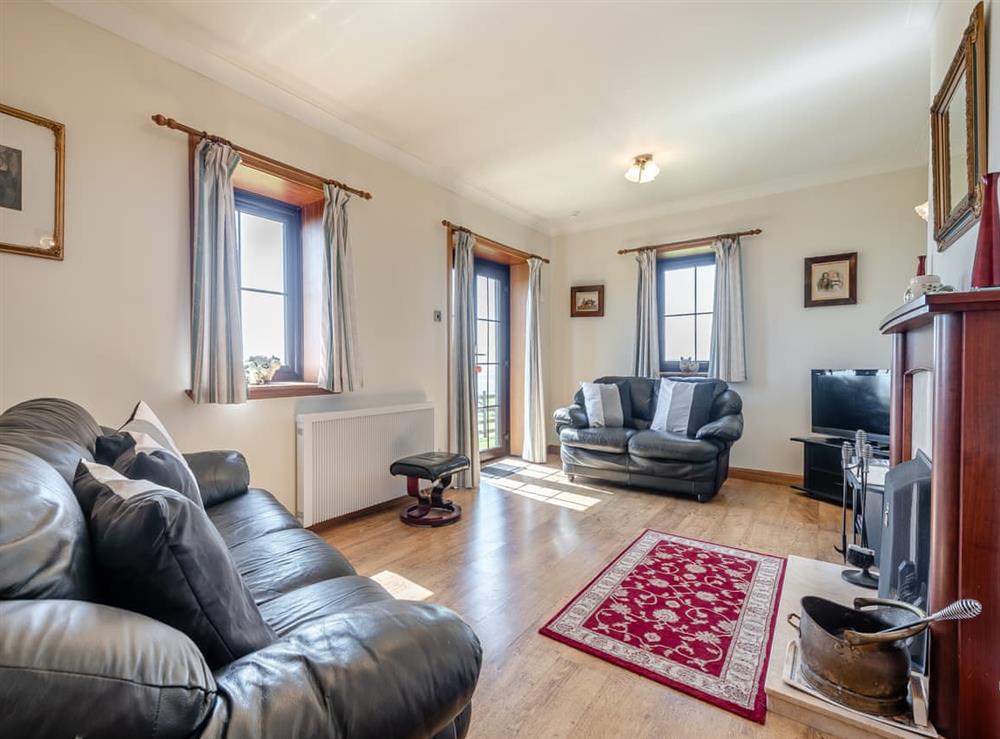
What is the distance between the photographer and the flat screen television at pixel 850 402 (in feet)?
11.2

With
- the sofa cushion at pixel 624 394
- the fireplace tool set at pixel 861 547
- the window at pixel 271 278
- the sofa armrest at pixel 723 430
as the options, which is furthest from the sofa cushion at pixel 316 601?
the sofa cushion at pixel 624 394

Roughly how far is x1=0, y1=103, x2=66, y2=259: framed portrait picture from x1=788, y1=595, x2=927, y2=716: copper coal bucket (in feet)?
10.7

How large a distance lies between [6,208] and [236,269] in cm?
86

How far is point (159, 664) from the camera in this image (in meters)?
0.58

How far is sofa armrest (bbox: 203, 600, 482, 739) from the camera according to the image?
66cm

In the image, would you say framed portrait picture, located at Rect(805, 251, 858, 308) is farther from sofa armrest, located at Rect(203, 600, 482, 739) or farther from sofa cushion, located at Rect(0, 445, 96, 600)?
sofa cushion, located at Rect(0, 445, 96, 600)

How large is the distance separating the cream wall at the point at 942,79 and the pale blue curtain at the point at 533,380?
3307mm

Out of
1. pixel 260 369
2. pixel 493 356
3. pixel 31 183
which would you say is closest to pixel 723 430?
pixel 493 356

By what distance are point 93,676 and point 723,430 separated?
384 cm

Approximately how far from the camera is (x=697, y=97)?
2.81 meters

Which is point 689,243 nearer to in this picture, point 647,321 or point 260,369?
point 647,321

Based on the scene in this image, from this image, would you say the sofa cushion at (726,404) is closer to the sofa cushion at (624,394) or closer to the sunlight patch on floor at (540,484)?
the sofa cushion at (624,394)

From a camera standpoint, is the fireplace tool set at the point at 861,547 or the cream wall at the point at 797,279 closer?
the fireplace tool set at the point at 861,547

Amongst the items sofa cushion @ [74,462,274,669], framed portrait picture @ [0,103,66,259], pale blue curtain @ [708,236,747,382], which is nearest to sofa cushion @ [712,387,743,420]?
pale blue curtain @ [708,236,747,382]
